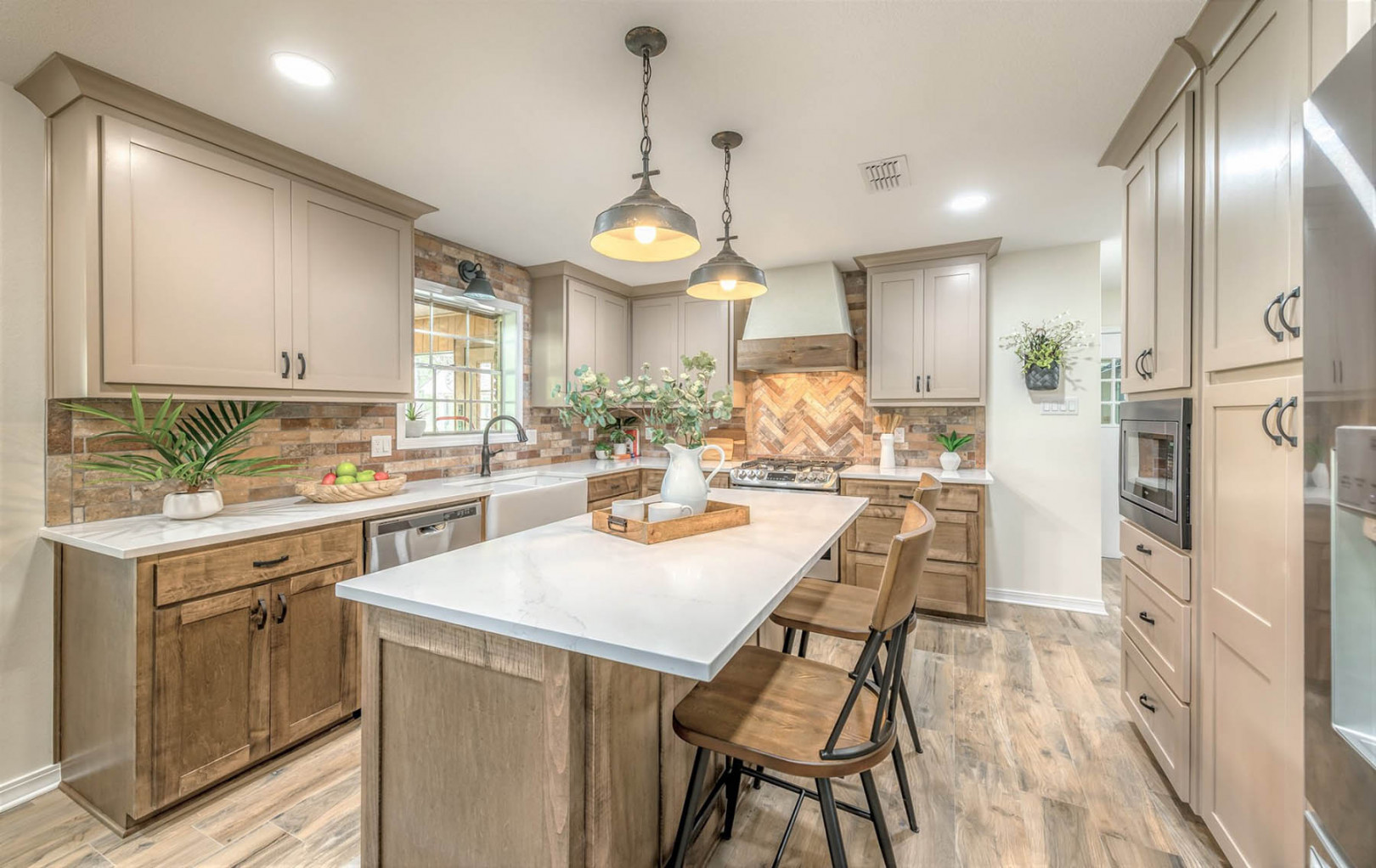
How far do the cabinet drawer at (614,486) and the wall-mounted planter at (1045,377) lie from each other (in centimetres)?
281

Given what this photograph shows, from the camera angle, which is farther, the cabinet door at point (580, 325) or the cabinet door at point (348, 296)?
the cabinet door at point (580, 325)

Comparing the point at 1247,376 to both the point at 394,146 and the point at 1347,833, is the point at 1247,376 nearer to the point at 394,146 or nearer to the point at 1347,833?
the point at 1347,833

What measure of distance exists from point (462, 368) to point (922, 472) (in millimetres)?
3160

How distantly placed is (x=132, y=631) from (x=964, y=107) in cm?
326

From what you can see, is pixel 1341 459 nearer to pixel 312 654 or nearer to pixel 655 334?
pixel 312 654

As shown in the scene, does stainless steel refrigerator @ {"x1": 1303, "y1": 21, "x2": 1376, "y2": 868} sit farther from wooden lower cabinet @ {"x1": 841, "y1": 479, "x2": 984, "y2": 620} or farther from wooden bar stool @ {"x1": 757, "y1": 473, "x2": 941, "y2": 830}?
wooden lower cabinet @ {"x1": 841, "y1": 479, "x2": 984, "y2": 620}

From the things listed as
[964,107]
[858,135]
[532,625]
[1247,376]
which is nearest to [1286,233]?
[1247,376]

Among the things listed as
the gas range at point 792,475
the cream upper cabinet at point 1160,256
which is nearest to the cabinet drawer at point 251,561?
the gas range at point 792,475

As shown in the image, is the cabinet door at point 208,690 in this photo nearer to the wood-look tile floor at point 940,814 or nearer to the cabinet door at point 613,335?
the wood-look tile floor at point 940,814

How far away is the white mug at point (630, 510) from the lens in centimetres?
194

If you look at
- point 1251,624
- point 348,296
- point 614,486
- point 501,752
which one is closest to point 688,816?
point 501,752

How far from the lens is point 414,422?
11.2ft

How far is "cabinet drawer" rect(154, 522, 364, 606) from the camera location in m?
1.79

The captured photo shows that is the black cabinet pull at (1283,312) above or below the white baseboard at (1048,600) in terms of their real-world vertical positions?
above
